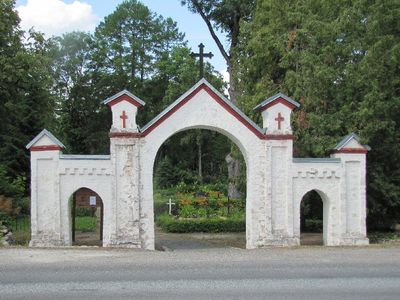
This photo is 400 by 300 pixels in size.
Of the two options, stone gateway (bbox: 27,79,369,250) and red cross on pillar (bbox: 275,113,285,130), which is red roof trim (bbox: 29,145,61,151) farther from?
red cross on pillar (bbox: 275,113,285,130)

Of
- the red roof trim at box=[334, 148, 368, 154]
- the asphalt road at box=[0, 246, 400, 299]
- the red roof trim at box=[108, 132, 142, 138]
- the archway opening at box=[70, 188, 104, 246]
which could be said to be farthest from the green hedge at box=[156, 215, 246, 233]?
the asphalt road at box=[0, 246, 400, 299]

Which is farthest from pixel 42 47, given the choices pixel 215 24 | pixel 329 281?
pixel 329 281

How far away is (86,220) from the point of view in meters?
29.3

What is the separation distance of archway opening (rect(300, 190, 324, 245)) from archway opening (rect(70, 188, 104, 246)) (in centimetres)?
787

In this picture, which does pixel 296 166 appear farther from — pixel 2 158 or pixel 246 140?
pixel 2 158

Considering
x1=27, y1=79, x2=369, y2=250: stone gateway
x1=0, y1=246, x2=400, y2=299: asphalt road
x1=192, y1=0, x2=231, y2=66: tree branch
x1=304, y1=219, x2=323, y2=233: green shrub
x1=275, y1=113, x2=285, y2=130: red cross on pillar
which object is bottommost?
x1=304, y1=219, x2=323, y2=233: green shrub

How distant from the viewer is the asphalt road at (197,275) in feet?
29.5

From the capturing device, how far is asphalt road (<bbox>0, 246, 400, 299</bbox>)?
898cm

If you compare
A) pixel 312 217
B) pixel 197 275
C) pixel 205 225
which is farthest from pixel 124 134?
pixel 312 217

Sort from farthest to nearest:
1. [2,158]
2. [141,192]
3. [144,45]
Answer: [144,45]
[2,158]
[141,192]

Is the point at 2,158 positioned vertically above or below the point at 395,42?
below

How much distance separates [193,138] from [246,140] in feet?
118

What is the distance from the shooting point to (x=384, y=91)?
19.2 meters

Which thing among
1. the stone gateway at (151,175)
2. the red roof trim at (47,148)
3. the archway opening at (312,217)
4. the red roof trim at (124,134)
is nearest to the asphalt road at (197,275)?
the stone gateway at (151,175)
